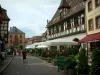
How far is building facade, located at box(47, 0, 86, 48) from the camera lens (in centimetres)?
3616

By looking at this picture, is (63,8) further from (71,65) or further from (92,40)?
(71,65)

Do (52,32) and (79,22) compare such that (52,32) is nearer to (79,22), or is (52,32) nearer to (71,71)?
(79,22)

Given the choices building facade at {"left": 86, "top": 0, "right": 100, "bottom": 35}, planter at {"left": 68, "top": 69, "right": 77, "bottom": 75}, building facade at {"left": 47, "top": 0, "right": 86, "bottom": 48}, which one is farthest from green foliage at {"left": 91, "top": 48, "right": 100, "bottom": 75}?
building facade at {"left": 86, "top": 0, "right": 100, "bottom": 35}

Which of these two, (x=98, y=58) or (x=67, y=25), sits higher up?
(x=67, y=25)

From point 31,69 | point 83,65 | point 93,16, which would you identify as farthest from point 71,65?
point 93,16

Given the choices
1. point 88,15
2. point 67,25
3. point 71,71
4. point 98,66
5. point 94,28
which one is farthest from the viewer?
point 67,25

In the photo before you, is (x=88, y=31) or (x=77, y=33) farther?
(x=77, y=33)

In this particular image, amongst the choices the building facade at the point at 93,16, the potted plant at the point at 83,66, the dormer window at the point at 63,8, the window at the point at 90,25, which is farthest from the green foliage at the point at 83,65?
the dormer window at the point at 63,8

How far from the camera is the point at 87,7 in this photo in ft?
110

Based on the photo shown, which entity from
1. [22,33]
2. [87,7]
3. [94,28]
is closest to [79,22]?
[87,7]

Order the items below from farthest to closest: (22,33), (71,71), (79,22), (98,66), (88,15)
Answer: (22,33) → (79,22) → (88,15) → (71,71) → (98,66)

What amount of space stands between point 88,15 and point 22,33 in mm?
105515

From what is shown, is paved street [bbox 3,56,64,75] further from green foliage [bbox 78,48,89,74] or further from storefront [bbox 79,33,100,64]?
storefront [bbox 79,33,100,64]

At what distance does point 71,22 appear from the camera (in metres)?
41.0
